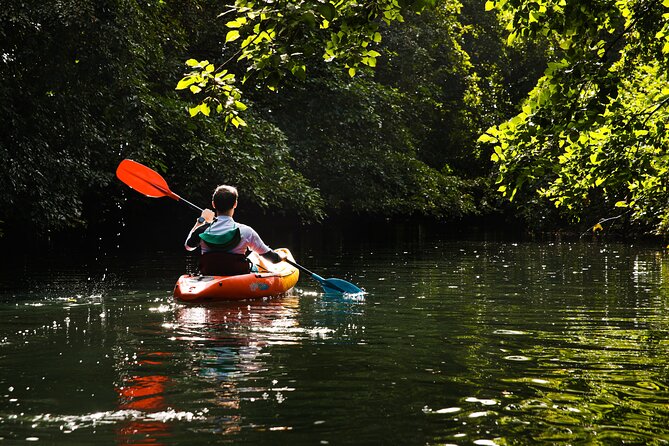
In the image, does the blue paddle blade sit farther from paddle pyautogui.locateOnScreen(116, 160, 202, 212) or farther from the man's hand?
paddle pyautogui.locateOnScreen(116, 160, 202, 212)

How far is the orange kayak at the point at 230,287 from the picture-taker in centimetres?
1068

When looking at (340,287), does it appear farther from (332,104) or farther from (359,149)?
(359,149)

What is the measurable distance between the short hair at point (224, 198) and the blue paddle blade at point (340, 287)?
181cm

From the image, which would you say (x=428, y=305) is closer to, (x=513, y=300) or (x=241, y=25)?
(x=513, y=300)

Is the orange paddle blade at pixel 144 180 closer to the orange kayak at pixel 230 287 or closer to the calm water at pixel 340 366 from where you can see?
the calm water at pixel 340 366

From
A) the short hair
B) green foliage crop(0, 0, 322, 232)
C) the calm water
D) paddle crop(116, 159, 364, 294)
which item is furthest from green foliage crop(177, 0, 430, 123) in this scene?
green foliage crop(0, 0, 322, 232)

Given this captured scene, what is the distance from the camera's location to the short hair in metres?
10.8

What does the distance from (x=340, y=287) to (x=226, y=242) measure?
1.64m

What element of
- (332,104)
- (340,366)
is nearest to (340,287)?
(340,366)

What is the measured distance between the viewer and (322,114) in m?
27.0

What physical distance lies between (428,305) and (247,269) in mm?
2108

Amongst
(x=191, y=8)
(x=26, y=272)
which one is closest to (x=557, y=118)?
(x=26, y=272)

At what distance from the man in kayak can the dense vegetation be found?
961mm

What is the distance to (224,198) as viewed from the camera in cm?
1076
